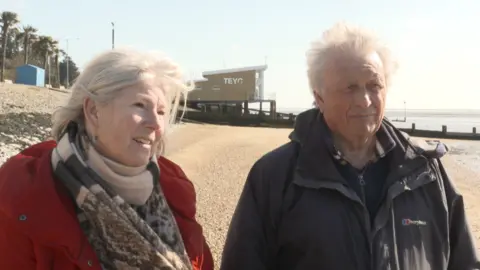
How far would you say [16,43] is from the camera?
71312mm

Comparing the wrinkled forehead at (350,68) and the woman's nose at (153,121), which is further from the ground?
the wrinkled forehead at (350,68)

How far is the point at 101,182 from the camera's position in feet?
6.83

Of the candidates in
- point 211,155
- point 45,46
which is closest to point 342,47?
point 211,155

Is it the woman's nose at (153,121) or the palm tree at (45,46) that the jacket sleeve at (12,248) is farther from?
the palm tree at (45,46)

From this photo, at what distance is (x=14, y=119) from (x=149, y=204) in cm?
1942

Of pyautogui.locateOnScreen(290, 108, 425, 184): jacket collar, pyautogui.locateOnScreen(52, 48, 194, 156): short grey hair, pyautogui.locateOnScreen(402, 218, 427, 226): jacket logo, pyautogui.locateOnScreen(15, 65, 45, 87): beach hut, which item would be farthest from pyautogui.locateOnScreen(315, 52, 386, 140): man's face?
pyautogui.locateOnScreen(15, 65, 45, 87): beach hut

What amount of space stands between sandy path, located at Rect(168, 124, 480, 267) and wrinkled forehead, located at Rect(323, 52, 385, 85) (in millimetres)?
780

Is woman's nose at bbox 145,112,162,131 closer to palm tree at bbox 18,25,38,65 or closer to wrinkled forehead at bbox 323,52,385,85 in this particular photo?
wrinkled forehead at bbox 323,52,385,85

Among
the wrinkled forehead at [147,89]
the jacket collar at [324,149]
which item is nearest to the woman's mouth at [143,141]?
the wrinkled forehead at [147,89]

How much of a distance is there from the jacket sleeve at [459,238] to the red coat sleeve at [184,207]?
116 cm

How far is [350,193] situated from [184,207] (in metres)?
0.74

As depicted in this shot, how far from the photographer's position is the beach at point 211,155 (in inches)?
334

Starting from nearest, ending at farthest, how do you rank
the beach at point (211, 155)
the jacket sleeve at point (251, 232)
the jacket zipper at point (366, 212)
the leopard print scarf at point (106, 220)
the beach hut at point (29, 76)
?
the leopard print scarf at point (106, 220) < the jacket zipper at point (366, 212) < the jacket sleeve at point (251, 232) < the beach at point (211, 155) < the beach hut at point (29, 76)

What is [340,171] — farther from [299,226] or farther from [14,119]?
[14,119]
